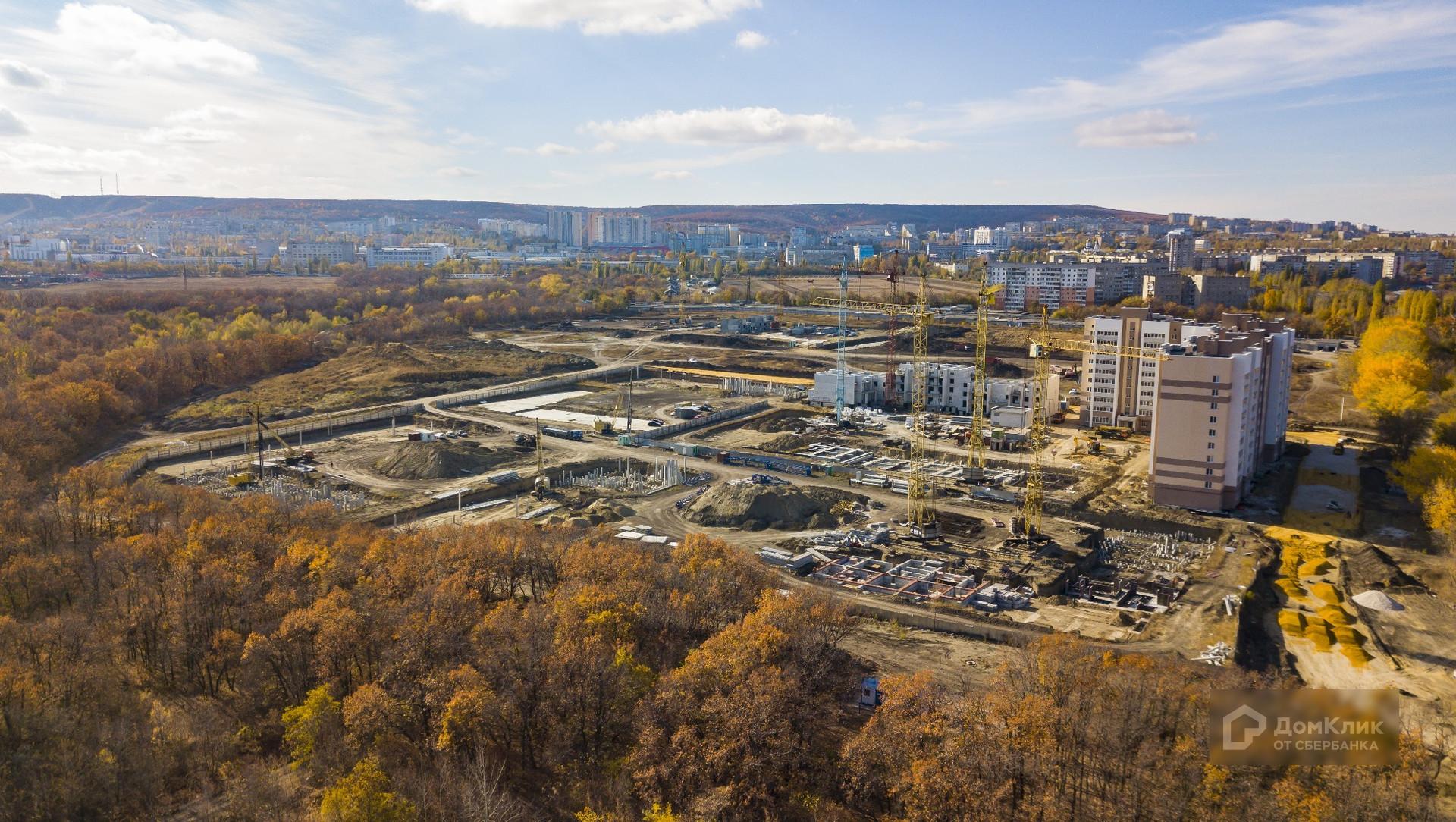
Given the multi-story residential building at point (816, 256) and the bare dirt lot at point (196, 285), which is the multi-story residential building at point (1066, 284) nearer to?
the multi-story residential building at point (816, 256)

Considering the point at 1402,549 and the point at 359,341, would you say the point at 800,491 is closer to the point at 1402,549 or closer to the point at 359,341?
the point at 1402,549

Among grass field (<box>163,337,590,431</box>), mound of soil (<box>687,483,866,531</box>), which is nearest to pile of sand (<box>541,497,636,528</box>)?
mound of soil (<box>687,483,866,531</box>)

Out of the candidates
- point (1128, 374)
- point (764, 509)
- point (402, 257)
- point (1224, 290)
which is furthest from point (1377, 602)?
point (402, 257)

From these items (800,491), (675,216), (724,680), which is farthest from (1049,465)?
(675,216)

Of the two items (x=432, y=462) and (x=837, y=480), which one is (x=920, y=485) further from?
(x=432, y=462)

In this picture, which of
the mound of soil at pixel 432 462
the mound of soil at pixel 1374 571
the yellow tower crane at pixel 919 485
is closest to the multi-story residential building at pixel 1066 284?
the yellow tower crane at pixel 919 485

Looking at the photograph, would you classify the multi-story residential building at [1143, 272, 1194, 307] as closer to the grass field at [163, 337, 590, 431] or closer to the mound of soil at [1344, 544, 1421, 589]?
the grass field at [163, 337, 590, 431]
